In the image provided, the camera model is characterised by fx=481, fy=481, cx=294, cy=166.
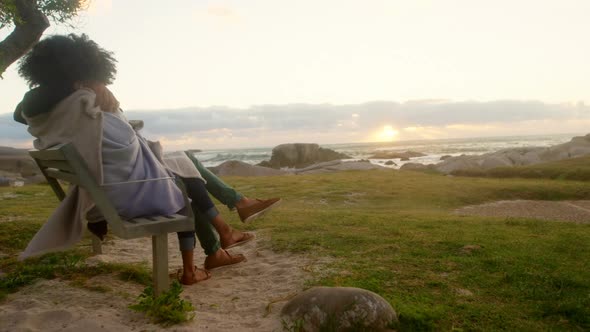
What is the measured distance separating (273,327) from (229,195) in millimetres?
1430

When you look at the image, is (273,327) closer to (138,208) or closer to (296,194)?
(138,208)

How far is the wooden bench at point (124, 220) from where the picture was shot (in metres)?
3.18

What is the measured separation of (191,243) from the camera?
4031 millimetres

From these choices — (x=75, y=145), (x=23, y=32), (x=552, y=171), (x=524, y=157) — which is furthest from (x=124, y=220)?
(x=524, y=157)

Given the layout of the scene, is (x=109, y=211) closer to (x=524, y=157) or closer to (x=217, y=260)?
(x=217, y=260)

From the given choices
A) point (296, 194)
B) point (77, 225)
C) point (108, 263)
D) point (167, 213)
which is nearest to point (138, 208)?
point (167, 213)

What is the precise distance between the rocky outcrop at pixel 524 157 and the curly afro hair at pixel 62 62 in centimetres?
2250

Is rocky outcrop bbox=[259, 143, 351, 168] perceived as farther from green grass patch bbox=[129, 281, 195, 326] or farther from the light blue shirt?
green grass patch bbox=[129, 281, 195, 326]

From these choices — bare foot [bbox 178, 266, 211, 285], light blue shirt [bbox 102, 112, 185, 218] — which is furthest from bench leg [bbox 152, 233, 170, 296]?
bare foot [bbox 178, 266, 211, 285]

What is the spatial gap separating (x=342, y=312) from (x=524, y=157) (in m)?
29.2

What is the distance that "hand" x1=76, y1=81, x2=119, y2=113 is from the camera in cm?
355

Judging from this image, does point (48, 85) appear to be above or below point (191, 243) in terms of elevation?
above

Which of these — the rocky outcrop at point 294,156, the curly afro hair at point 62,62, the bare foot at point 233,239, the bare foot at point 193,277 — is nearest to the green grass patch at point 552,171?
the bare foot at point 233,239

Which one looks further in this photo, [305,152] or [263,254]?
[305,152]
